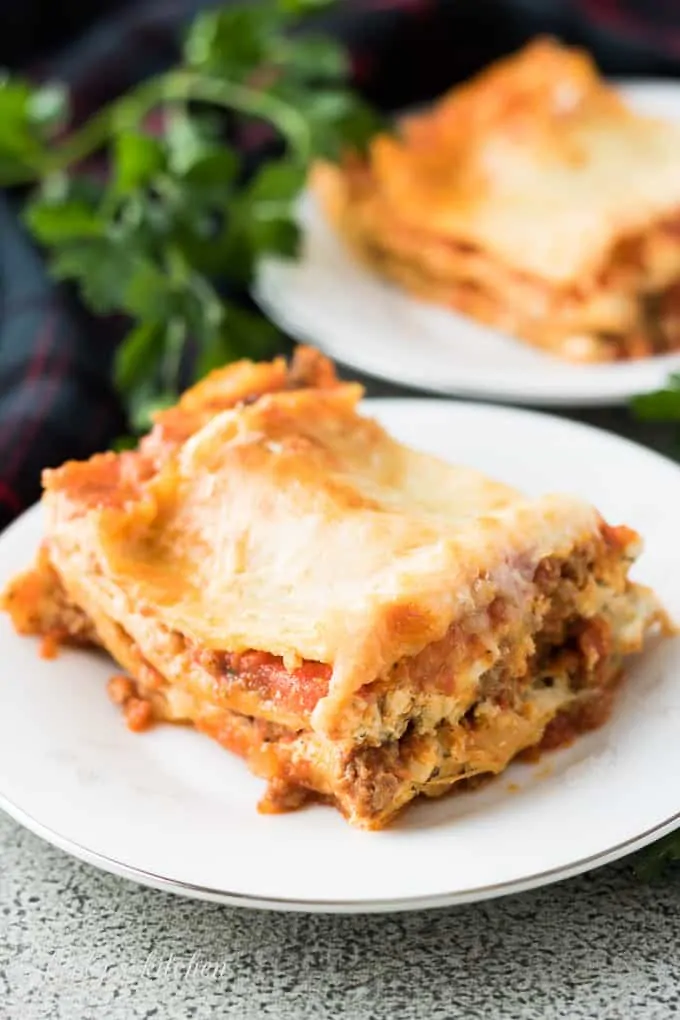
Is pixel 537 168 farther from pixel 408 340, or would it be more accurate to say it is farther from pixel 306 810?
pixel 306 810

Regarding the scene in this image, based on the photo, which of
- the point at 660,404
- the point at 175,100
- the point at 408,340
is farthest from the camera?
the point at 175,100

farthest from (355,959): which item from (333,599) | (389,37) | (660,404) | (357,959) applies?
(389,37)

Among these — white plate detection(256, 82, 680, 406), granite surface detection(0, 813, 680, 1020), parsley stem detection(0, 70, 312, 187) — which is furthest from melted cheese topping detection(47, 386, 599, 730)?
parsley stem detection(0, 70, 312, 187)

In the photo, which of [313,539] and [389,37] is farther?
[389,37]

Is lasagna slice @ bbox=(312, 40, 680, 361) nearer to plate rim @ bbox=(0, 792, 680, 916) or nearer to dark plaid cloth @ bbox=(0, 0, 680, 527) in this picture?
dark plaid cloth @ bbox=(0, 0, 680, 527)

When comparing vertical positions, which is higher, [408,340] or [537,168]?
[537,168]

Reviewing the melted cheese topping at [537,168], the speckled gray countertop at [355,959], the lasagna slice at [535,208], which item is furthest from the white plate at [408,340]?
the speckled gray countertop at [355,959]

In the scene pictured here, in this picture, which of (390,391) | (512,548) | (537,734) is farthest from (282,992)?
(390,391)
